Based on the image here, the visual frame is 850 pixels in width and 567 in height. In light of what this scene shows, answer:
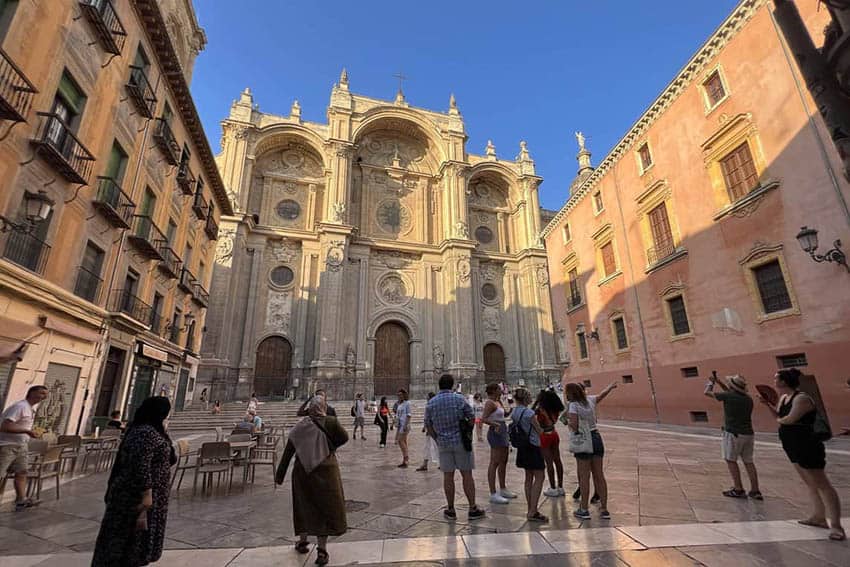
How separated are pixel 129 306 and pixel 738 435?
14.9m

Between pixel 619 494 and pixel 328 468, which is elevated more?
pixel 328 468

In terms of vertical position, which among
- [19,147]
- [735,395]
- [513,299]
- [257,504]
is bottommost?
[257,504]

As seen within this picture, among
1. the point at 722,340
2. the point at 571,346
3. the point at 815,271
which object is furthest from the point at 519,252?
the point at 815,271

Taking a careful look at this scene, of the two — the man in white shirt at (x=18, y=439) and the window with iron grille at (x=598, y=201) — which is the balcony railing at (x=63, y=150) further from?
the window with iron grille at (x=598, y=201)

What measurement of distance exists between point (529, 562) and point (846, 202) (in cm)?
1095

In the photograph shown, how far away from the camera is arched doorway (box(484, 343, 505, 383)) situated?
29.4m

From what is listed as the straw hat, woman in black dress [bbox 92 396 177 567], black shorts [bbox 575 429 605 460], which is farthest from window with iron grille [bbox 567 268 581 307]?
woman in black dress [bbox 92 396 177 567]

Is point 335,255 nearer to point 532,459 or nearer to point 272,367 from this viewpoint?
point 272,367

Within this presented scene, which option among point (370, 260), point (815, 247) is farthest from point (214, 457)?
point (370, 260)

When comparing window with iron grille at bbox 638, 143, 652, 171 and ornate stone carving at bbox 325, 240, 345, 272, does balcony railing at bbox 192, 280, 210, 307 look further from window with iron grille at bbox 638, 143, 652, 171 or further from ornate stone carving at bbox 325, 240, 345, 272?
window with iron grille at bbox 638, 143, 652, 171

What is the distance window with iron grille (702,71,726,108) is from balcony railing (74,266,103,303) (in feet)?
61.8

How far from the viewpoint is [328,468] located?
3662mm

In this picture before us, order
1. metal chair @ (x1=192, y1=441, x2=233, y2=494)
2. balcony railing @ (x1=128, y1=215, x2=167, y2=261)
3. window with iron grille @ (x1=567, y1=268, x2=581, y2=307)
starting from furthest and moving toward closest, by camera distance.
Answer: window with iron grille @ (x1=567, y1=268, x2=581, y2=307)
balcony railing @ (x1=128, y1=215, x2=167, y2=261)
metal chair @ (x1=192, y1=441, x2=233, y2=494)

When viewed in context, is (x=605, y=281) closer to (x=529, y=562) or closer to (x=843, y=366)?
(x=843, y=366)
